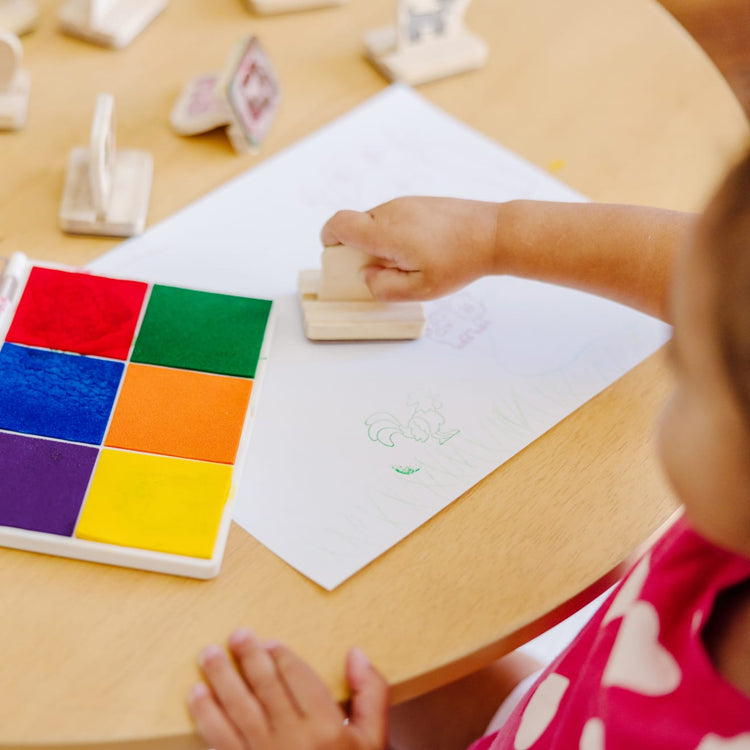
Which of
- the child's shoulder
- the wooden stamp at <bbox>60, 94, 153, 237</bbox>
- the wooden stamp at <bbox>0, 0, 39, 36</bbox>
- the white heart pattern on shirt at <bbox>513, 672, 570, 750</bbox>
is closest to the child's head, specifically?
the child's shoulder

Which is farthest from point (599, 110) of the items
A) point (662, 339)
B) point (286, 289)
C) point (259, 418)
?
point (259, 418)

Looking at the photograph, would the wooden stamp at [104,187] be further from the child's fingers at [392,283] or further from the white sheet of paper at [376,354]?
the child's fingers at [392,283]

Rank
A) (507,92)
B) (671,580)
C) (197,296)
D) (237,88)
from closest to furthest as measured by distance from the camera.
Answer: (671,580)
(197,296)
(237,88)
(507,92)

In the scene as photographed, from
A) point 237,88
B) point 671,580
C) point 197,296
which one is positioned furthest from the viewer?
point 237,88

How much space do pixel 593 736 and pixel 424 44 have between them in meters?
0.68

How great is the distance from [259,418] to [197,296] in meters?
0.11

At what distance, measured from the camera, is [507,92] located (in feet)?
3.03

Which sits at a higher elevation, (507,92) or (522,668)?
(507,92)

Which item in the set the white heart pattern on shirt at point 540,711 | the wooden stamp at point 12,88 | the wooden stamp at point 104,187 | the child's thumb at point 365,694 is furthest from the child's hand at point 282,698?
the wooden stamp at point 12,88

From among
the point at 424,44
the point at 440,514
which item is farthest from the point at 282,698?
the point at 424,44

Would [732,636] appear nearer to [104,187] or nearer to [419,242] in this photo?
[419,242]

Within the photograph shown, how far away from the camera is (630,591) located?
0.59 meters

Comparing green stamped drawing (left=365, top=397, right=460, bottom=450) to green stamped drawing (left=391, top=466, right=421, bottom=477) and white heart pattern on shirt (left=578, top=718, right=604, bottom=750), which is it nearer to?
green stamped drawing (left=391, top=466, right=421, bottom=477)

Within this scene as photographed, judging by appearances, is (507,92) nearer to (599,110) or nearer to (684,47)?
(599,110)
